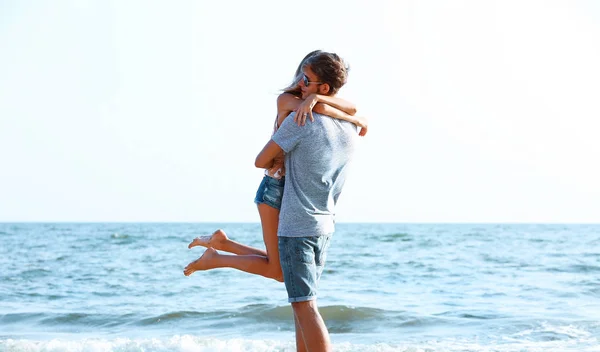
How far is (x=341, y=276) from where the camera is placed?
14.1m

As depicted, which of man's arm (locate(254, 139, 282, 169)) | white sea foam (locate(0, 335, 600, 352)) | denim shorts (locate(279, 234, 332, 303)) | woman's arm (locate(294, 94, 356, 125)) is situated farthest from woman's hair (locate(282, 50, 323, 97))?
white sea foam (locate(0, 335, 600, 352))

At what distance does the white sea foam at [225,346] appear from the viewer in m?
7.36

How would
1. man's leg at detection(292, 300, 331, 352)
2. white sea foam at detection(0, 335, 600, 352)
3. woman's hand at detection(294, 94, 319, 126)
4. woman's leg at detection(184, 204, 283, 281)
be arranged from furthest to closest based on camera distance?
1. white sea foam at detection(0, 335, 600, 352)
2. woman's leg at detection(184, 204, 283, 281)
3. man's leg at detection(292, 300, 331, 352)
4. woman's hand at detection(294, 94, 319, 126)

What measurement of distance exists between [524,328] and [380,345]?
81.8 inches

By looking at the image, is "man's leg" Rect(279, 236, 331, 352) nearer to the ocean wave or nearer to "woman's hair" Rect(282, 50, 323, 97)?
"woman's hair" Rect(282, 50, 323, 97)

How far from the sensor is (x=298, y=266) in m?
3.83

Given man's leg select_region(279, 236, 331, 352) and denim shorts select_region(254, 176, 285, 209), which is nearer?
man's leg select_region(279, 236, 331, 352)

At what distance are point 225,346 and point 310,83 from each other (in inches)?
171

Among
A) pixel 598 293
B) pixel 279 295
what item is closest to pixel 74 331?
pixel 279 295

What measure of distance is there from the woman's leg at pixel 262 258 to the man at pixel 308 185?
151 millimetres

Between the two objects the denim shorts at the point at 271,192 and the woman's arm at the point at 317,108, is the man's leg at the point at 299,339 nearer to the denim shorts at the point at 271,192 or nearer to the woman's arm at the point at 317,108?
the denim shorts at the point at 271,192

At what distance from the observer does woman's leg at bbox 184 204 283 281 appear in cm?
403

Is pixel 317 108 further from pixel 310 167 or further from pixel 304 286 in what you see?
pixel 304 286

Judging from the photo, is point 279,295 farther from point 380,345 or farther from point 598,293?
point 598,293
